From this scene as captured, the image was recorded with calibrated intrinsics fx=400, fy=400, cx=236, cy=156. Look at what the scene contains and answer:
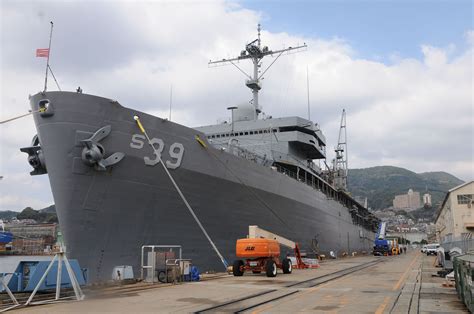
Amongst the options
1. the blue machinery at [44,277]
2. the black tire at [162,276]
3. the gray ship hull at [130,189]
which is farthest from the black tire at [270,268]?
the blue machinery at [44,277]

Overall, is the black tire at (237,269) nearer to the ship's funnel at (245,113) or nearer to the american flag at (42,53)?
the american flag at (42,53)

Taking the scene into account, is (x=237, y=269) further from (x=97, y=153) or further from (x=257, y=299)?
(x=97, y=153)

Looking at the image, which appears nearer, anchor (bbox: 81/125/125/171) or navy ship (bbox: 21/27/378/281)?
anchor (bbox: 81/125/125/171)

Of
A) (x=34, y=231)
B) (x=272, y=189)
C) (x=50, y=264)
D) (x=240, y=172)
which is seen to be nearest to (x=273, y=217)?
(x=272, y=189)

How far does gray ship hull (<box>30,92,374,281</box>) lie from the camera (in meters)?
12.2

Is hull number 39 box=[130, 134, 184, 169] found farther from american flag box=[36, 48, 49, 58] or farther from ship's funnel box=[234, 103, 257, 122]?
ship's funnel box=[234, 103, 257, 122]

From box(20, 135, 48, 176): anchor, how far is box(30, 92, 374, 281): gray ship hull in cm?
141

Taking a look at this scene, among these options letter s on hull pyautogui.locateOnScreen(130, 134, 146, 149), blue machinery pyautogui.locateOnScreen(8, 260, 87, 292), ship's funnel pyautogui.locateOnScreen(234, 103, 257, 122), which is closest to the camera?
blue machinery pyautogui.locateOnScreen(8, 260, 87, 292)

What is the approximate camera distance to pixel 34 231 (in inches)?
1834

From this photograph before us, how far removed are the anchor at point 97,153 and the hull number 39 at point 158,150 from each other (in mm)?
944

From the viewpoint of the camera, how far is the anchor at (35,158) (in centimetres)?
1384

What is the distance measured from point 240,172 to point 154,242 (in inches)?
203

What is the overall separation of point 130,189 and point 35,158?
379 centimetres

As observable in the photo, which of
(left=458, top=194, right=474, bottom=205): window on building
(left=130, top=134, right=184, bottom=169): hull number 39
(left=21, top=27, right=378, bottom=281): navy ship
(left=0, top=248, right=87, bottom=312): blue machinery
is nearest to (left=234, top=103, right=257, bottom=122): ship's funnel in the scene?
(left=21, top=27, right=378, bottom=281): navy ship
